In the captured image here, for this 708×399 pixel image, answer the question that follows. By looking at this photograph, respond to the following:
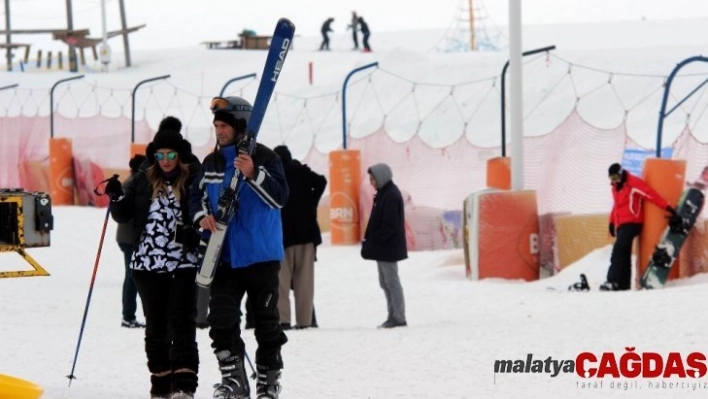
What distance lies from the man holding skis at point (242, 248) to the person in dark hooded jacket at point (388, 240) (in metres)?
3.99

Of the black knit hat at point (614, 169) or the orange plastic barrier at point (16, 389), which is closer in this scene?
the orange plastic barrier at point (16, 389)

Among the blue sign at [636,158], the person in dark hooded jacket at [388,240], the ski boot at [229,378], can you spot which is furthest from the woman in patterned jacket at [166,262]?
the blue sign at [636,158]

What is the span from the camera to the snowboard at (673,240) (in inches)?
498

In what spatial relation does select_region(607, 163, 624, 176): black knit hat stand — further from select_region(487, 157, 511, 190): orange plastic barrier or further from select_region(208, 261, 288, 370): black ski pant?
select_region(208, 261, 288, 370): black ski pant

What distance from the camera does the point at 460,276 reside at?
14.8 metres

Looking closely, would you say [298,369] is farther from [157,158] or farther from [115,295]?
[115,295]

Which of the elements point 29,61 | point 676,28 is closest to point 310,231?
point 676,28

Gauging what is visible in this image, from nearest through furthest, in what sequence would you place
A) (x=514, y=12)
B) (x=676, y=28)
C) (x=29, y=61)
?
(x=514, y=12) → (x=676, y=28) → (x=29, y=61)

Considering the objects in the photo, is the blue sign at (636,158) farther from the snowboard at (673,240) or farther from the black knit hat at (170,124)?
the black knit hat at (170,124)

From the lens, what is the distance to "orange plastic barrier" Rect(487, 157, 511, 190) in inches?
618

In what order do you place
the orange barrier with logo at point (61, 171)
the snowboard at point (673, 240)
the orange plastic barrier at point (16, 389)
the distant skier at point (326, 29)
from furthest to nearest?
the distant skier at point (326, 29) < the orange barrier with logo at point (61, 171) < the snowboard at point (673, 240) < the orange plastic barrier at point (16, 389)

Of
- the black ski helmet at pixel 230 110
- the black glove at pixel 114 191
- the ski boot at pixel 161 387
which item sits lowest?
the ski boot at pixel 161 387

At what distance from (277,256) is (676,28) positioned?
38.7 m

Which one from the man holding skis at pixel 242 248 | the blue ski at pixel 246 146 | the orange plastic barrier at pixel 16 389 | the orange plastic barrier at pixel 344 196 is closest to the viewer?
the orange plastic barrier at pixel 16 389
